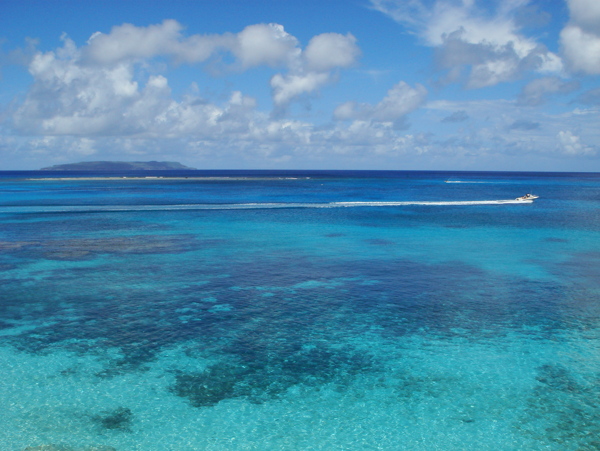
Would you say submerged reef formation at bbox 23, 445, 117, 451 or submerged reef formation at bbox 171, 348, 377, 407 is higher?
submerged reef formation at bbox 171, 348, 377, 407

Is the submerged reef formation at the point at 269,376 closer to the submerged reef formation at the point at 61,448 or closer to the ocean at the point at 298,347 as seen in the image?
the ocean at the point at 298,347

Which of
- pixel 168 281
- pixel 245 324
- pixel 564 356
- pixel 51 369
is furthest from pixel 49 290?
pixel 564 356

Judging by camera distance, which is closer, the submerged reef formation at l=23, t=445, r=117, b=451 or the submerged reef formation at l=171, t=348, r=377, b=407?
the submerged reef formation at l=23, t=445, r=117, b=451

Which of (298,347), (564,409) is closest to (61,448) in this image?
(298,347)

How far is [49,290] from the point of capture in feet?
95.2

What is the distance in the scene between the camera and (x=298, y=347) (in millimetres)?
20922

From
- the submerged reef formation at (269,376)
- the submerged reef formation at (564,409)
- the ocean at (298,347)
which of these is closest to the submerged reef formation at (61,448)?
the ocean at (298,347)

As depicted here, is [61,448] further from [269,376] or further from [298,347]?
[298,347]

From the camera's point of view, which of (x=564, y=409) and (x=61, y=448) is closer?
(x=61, y=448)

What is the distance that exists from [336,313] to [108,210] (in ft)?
195

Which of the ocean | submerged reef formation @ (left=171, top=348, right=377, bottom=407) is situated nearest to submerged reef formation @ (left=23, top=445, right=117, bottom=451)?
the ocean

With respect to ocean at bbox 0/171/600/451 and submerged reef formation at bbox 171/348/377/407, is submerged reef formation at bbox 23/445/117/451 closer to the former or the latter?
ocean at bbox 0/171/600/451

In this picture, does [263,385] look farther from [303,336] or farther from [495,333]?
[495,333]

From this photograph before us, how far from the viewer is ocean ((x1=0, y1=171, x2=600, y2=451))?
15.2 m
